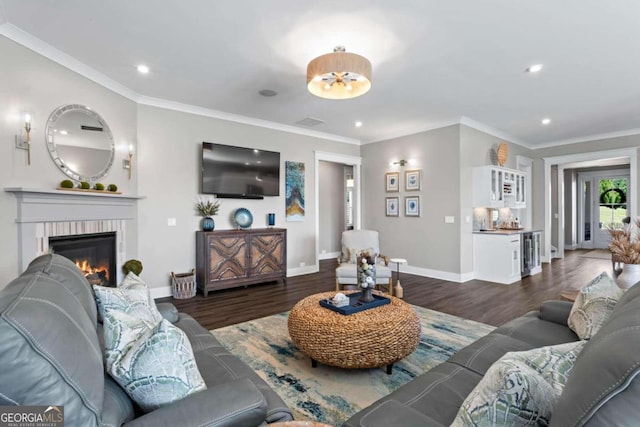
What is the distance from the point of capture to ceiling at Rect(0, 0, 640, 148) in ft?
8.00

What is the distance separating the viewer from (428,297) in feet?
14.3

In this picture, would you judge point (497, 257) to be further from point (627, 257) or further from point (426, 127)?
point (627, 257)

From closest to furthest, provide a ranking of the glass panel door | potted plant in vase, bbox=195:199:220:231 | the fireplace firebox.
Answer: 1. the fireplace firebox
2. potted plant in vase, bbox=195:199:220:231
3. the glass panel door

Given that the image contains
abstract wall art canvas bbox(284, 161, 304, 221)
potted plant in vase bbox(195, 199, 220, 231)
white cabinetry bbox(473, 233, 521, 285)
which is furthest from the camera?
abstract wall art canvas bbox(284, 161, 304, 221)

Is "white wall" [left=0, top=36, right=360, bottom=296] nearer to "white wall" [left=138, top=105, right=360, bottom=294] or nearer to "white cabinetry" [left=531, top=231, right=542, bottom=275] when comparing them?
"white wall" [left=138, top=105, right=360, bottom=294]

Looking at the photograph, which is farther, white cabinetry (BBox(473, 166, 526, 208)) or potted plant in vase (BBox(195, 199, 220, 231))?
white cabinetry (BBox(473, 166, 526, 208))

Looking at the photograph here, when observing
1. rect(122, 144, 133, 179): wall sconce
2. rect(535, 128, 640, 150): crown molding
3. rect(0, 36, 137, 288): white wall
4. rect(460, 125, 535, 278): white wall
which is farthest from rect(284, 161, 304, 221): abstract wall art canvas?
rect(535, 128, 640, 150): crown molding

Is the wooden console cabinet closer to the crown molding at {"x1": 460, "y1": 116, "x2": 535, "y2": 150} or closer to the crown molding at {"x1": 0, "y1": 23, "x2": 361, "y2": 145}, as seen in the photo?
the crown molding at {"x1": 0, "y1": 23, "x2": 361, "y2": 145}

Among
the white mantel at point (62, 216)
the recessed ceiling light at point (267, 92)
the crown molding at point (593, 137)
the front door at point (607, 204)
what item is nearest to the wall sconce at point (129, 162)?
the white mantel at point (62, 216)

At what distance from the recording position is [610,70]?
3479 mm

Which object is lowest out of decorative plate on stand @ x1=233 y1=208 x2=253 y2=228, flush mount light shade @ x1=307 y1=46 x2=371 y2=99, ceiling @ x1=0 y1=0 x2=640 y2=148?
decorative plate on stand @ x1=233 y1=208 x2=253 y2=228

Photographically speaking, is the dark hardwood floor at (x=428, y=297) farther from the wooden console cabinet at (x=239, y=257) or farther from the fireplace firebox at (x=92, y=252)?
the fireplace firebox at (x=92, y=252)

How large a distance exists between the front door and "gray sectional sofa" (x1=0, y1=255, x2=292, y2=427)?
41.1 ft

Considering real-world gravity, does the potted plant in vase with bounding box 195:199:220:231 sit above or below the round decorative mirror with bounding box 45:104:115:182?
below
